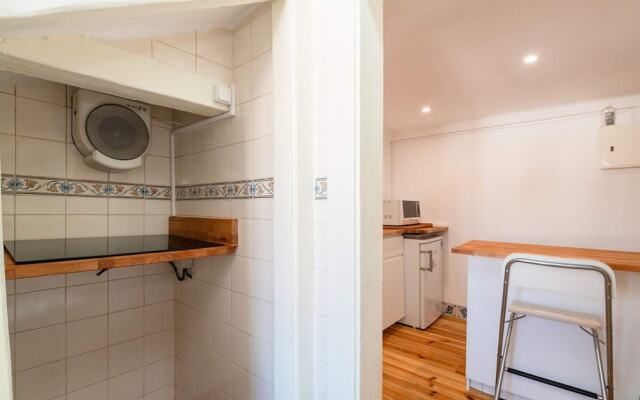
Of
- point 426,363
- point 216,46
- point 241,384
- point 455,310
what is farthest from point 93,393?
point 455,310

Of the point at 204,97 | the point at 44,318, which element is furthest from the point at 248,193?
the point at 44,318

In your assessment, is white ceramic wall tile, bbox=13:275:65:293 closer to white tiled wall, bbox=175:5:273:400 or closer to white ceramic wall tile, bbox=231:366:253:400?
white tiled wall, bbox=175:5:273:400

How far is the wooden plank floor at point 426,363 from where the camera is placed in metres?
1.75

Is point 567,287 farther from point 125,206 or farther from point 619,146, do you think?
point 125,206

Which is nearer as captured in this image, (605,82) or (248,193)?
(248,193)

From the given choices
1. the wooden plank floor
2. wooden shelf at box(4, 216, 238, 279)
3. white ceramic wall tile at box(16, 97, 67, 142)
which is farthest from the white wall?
white ceramic wall tile at box(16, 97, 67, 142)

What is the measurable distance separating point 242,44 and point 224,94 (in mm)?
221

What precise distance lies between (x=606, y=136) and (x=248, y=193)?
283 centimetres

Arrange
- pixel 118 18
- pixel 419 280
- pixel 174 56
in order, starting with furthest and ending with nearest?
pixel 419 280 < pixel 174 56 < pixel 118 18

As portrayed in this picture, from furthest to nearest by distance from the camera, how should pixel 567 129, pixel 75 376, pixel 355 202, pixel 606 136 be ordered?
pixel 567 129, pixel 606 136, pixel 75 376, pixel 355 202

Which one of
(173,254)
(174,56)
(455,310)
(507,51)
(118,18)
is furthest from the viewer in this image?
(455,310)

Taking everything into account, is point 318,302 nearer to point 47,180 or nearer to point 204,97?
point 204,97

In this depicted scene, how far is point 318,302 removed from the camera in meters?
0.90

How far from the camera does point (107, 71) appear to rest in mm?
852
